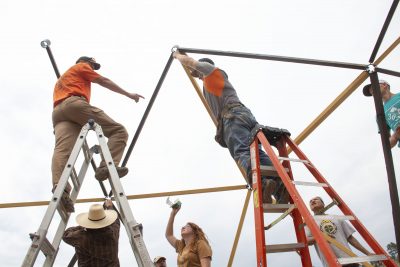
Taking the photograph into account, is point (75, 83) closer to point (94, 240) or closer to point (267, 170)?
point (94, 240)

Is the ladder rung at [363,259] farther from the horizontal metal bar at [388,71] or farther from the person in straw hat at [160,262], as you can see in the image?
the person in straw hat at [160,262]

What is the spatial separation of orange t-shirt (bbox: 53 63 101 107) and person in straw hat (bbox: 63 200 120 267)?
1515 millimetres

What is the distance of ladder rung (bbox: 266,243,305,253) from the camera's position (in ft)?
10.1

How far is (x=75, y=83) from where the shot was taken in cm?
448

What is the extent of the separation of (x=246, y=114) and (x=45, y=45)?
12.1ft

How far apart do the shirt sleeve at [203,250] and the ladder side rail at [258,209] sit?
5.19 feet

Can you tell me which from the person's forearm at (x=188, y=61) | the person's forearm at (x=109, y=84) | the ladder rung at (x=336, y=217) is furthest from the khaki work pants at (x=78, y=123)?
the ladder rung at (x=336, y=217)

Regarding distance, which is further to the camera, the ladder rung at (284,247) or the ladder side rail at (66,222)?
the ladder rung at (284,247)

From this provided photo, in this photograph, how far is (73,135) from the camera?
4133 mm

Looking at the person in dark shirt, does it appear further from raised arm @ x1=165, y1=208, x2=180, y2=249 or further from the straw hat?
raised arm @ x1=165, y1=208, x2=180, y2=249

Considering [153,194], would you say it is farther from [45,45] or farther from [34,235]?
[34,235]

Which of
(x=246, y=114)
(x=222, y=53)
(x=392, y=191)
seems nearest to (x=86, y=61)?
(x=222, y=53)

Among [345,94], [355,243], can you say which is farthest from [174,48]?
[355,243]

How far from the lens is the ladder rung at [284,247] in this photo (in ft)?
10.1
